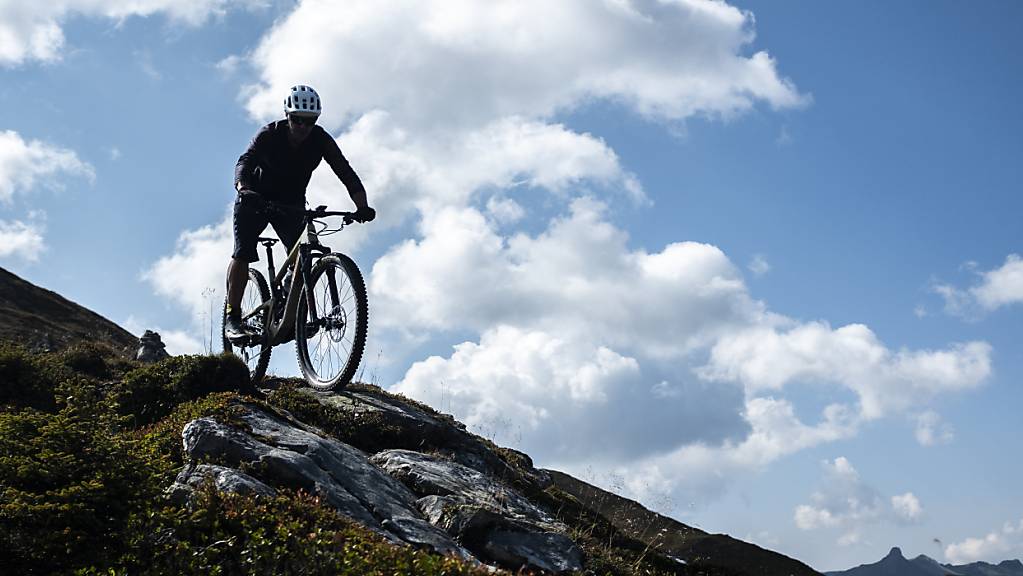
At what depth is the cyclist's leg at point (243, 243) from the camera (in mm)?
12836

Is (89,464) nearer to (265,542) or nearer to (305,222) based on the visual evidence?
(265,542)

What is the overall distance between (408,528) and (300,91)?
646 cm

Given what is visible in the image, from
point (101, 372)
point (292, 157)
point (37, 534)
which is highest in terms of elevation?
point (292, 157)

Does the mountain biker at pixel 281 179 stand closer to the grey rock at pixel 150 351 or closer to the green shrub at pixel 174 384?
the green shrub at pixel 174 384

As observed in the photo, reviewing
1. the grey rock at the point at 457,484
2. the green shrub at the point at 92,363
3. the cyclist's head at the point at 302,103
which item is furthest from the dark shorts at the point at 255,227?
the grey rock at the point at 457,484

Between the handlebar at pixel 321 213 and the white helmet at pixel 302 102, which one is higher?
the white helmet at pixel 302 102

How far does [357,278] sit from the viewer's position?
11.4 m

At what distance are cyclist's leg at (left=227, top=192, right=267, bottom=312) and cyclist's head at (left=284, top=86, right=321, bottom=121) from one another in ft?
4.91

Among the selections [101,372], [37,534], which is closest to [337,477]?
[37,534]

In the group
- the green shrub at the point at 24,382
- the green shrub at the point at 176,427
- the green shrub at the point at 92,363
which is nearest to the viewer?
the green shrub at the point at 176,427

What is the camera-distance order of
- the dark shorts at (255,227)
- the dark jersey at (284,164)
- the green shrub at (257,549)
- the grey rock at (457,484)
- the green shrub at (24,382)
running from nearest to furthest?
the green shrub at (257,549) → the grey rock at (457,484) → the green shrub at (24,382) → the dark jersey at (284,164) → the dark shorts at (255,227)

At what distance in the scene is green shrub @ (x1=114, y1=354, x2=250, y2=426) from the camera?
11.8m

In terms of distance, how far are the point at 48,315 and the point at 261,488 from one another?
30.5 m

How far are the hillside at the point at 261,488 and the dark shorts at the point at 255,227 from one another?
1.67 meters
